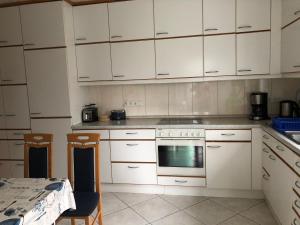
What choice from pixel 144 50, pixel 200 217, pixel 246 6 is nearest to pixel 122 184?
pixel 200 217

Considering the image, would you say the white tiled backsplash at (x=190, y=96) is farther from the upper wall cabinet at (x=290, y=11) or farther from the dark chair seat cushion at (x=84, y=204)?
the dark chair seat cushion at (x=84, y=204)

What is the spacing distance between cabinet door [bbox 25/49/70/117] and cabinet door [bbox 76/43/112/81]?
0.26 metres

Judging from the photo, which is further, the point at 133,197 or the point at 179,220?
the point at 133,197

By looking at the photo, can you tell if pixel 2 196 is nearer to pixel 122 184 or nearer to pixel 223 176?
pixel 122 184

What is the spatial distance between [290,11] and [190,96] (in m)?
1.45

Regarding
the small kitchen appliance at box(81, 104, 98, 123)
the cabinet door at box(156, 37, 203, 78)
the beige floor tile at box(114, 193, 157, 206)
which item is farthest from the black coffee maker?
the small kitchen appliance at box(81, 104, 98, 123)

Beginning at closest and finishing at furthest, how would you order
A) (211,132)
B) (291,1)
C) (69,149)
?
(69,149)
(291,1)
(211,132)

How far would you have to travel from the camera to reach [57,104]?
3215 mm

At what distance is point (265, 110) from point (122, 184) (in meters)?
1.95

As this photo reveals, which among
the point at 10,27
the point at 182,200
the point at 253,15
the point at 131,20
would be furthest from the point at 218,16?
the point at 10,27

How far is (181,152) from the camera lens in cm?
300

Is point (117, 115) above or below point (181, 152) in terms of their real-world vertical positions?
above

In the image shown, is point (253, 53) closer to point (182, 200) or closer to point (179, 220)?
point (182, 200)

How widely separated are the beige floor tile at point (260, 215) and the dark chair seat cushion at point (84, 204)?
1524 mm
